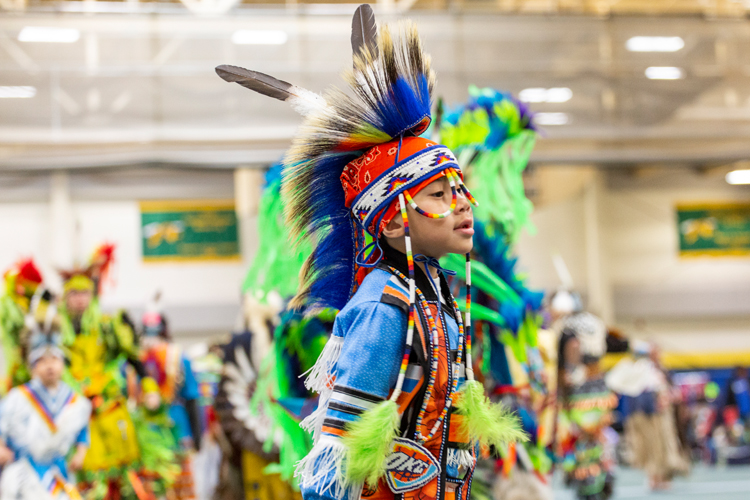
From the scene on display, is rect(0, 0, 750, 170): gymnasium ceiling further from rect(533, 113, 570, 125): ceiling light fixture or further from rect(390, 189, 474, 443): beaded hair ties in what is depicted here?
rect(390, 189, 474, 443): beaded hair ties

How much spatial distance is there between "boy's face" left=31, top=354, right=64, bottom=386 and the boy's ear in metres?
3.56

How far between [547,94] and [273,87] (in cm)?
1017

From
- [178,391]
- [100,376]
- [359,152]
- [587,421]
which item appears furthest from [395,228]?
[587,421]

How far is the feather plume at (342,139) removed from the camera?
170 centimetres

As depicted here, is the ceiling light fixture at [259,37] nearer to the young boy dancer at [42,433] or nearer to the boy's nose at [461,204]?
the young boy dancer at [42,433]

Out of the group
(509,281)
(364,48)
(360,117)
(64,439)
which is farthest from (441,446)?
(64,439)

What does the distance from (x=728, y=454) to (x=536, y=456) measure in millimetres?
7703

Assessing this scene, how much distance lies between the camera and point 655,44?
1180 cm

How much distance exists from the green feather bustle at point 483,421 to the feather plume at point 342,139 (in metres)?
0.38

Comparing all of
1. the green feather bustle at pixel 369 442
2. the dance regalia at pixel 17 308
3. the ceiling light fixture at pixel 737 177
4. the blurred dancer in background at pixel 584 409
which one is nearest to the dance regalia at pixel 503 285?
the green feather bustle at pixel 369 442

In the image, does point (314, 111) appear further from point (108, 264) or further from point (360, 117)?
point (108, 264)

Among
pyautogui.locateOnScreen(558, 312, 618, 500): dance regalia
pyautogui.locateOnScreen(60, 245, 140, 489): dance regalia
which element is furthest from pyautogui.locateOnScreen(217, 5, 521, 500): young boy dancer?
pyautogui.locateOnScreen(558, 312, 618, 500): dance regalia

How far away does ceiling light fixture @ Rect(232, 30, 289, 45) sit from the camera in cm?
1090

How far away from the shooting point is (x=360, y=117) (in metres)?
1.71
